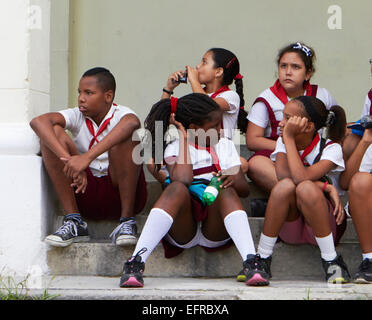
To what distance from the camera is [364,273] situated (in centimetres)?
369

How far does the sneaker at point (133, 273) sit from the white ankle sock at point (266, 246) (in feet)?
1.90

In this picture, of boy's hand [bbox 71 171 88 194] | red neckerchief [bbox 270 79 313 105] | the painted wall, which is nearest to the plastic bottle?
boy's hand [bbox 71 171 88 194]

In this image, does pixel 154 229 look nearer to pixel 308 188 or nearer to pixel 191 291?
pixel 191 291

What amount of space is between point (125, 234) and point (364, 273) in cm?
118

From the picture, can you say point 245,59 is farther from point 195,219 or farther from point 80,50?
point 195,219

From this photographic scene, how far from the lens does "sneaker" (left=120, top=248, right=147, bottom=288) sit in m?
3.57

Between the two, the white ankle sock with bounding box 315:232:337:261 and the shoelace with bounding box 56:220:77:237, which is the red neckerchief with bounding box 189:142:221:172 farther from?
the shoelace with bounding box 56:220:77:237

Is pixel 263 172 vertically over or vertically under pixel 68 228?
over

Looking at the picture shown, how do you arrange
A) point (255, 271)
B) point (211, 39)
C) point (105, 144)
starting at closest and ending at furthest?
point (255, 271) < point (105, 144) < point (211, 39)

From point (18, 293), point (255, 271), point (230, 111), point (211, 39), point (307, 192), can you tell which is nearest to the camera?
point (18, 293)

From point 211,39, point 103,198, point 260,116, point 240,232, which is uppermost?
point 211,39

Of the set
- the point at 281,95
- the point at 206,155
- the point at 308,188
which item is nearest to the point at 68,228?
the point at 206,155

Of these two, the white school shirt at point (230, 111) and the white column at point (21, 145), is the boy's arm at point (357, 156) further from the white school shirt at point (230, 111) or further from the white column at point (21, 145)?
the white column at point (21, 145)
